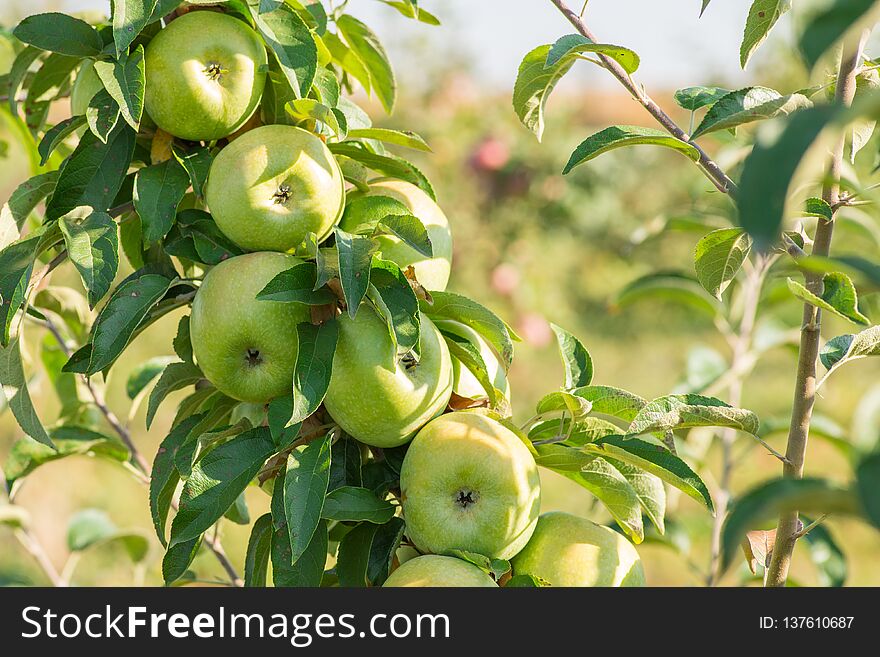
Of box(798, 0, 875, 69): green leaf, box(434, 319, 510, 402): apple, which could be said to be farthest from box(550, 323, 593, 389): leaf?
box(798, 0, 875, 69): green leaf

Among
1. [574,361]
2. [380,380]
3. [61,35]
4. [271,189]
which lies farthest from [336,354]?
[61,35]

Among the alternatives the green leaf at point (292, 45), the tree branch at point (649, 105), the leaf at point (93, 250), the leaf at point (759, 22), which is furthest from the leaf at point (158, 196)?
the leaf at point (759, 22)

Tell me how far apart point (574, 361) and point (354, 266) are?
0.29m

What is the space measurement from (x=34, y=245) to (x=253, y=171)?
0.64 feet

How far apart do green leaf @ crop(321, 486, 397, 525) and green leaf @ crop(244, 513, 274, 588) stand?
0.42ft

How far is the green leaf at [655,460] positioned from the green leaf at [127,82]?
1.50 feet

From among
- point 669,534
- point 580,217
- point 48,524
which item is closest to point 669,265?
point 580,217

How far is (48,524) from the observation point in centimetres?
285

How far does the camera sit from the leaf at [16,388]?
747mm

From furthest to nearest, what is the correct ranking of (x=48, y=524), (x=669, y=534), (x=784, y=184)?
(x=48, y=524)
(x=669, y=534)
(x=784, y=184)

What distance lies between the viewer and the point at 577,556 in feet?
2.41

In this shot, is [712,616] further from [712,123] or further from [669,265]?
[669,265]

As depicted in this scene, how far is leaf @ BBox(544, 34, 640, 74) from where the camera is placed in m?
0.67

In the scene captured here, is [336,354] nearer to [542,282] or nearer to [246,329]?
[246,329]
